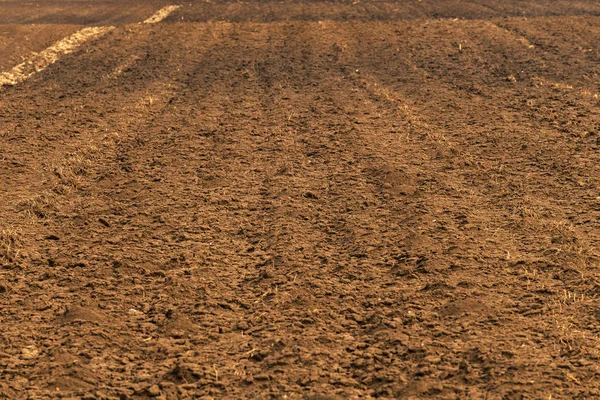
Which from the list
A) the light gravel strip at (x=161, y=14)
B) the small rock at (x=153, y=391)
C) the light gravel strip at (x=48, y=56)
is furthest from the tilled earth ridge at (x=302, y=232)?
the light gravel strip at (x=161, y=14)

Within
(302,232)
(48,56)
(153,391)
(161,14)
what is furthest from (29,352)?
(161,14)

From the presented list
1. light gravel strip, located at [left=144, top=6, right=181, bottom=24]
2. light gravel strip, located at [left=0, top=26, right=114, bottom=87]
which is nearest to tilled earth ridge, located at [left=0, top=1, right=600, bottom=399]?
light gravel strip, located at [left=0, top=26, right=114, bottom=87]

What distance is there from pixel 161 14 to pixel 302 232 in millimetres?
14655

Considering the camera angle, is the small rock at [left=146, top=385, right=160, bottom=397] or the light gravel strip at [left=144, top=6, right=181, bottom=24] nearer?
the small rock at [left=146, top=385, right=160, bottom=397]

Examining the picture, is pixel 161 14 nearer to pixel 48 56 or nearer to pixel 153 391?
pixel 48 56

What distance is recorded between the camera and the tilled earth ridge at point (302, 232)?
475cm

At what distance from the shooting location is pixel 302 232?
21.8 feet

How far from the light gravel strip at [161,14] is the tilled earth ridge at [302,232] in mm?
6265

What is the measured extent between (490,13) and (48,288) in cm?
1569

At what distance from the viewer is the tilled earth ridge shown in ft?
15.6

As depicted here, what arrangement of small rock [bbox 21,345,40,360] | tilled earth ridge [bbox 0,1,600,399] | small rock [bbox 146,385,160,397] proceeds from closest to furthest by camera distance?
small rock [bbox 146,385,160,397], tilled earth ridge [bbox 0,1,600,399], small rock [bbox 21,345,40,360]

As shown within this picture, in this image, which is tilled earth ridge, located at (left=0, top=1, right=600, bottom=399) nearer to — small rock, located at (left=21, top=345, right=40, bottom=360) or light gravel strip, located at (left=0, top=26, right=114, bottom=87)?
small rock, located at (left=21, top=345, right=40, bottom=360)

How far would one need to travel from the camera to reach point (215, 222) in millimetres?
6914

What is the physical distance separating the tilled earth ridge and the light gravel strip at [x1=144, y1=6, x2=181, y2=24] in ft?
20.6
